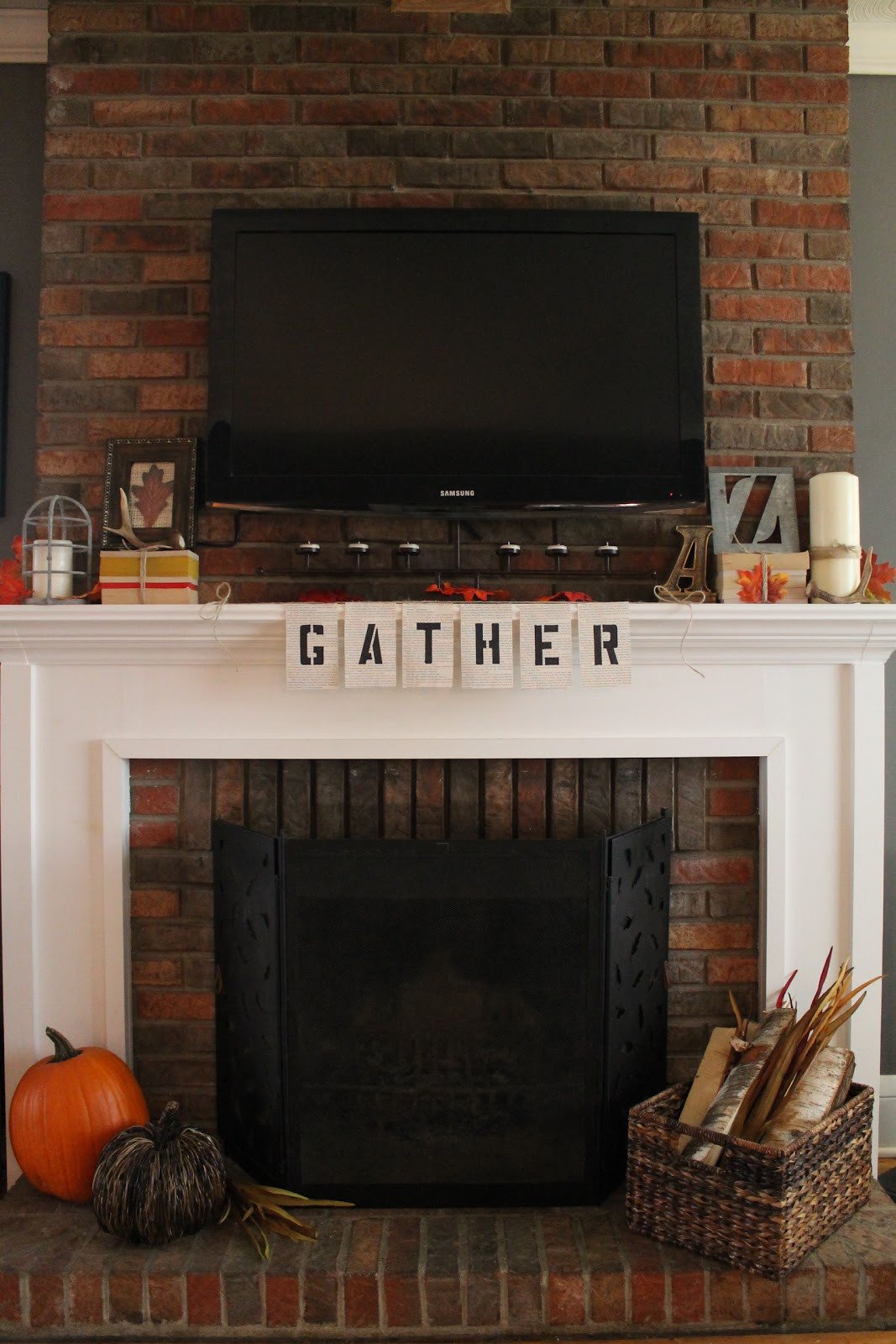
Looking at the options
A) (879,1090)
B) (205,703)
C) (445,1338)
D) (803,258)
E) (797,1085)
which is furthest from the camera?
(879,1090)

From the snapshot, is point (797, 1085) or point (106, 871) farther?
point (106, 871)

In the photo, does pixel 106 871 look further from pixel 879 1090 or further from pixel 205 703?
pixel 879 1090

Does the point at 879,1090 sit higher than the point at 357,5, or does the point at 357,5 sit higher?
the point at 357,5

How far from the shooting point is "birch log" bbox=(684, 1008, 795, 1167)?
5.26 ft

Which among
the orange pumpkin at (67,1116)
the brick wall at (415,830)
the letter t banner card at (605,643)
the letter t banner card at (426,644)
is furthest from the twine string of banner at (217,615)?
the orange pumpkin at (67,1116)

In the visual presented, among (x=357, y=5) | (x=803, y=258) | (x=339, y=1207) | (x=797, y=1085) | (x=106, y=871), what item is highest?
(x=357, y=5)

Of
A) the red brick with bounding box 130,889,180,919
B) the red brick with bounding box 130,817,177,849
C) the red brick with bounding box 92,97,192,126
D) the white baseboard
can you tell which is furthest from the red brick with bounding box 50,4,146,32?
the white baseboard

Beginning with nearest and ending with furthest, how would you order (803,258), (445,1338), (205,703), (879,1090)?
(445,1338) < (205,703) < (803,258) < (879,1090)

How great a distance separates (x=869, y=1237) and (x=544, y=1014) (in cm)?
68

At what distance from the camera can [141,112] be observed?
193 cm

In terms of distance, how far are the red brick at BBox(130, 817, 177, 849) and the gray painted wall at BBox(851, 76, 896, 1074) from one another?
164 cm

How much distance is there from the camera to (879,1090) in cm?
212

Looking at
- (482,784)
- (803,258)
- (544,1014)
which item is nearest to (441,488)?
(482,784)

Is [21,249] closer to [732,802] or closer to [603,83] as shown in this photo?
[603,83]
